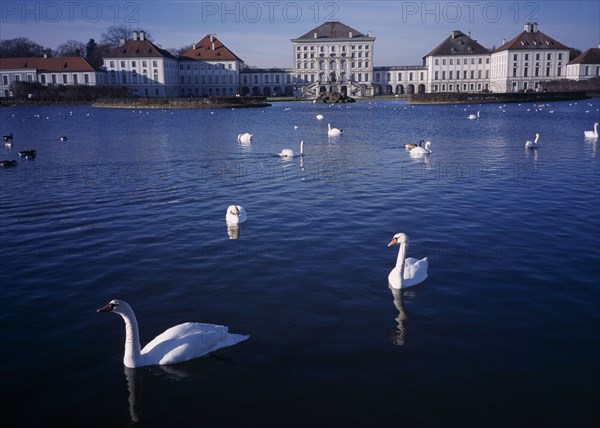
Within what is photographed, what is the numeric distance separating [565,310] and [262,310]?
4.80 meters

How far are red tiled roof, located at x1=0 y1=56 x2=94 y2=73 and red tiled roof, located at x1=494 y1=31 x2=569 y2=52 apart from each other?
99238 mm

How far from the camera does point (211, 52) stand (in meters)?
139

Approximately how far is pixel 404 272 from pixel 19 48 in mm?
169424

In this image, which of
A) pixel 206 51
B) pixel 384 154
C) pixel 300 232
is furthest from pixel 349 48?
pixel 300 232

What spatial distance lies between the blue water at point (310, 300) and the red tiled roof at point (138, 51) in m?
115

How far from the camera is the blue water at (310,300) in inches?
245

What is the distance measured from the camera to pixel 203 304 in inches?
348

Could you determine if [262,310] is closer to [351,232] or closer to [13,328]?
[13,328]

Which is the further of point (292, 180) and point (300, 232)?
point (292, 180)

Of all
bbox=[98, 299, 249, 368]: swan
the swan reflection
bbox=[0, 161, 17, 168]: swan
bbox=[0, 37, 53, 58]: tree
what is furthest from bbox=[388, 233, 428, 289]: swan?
bbox=[0, 37, 53, 58]: tree

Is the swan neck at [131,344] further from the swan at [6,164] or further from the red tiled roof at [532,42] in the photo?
the red tiled roof at [532,42]

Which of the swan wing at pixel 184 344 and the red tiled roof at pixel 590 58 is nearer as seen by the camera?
the swan wing at pixel 184 344

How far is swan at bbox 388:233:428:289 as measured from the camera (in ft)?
30.3

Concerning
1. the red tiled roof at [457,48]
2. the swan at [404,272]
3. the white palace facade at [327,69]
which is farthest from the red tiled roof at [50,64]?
the swan at [404,272]
